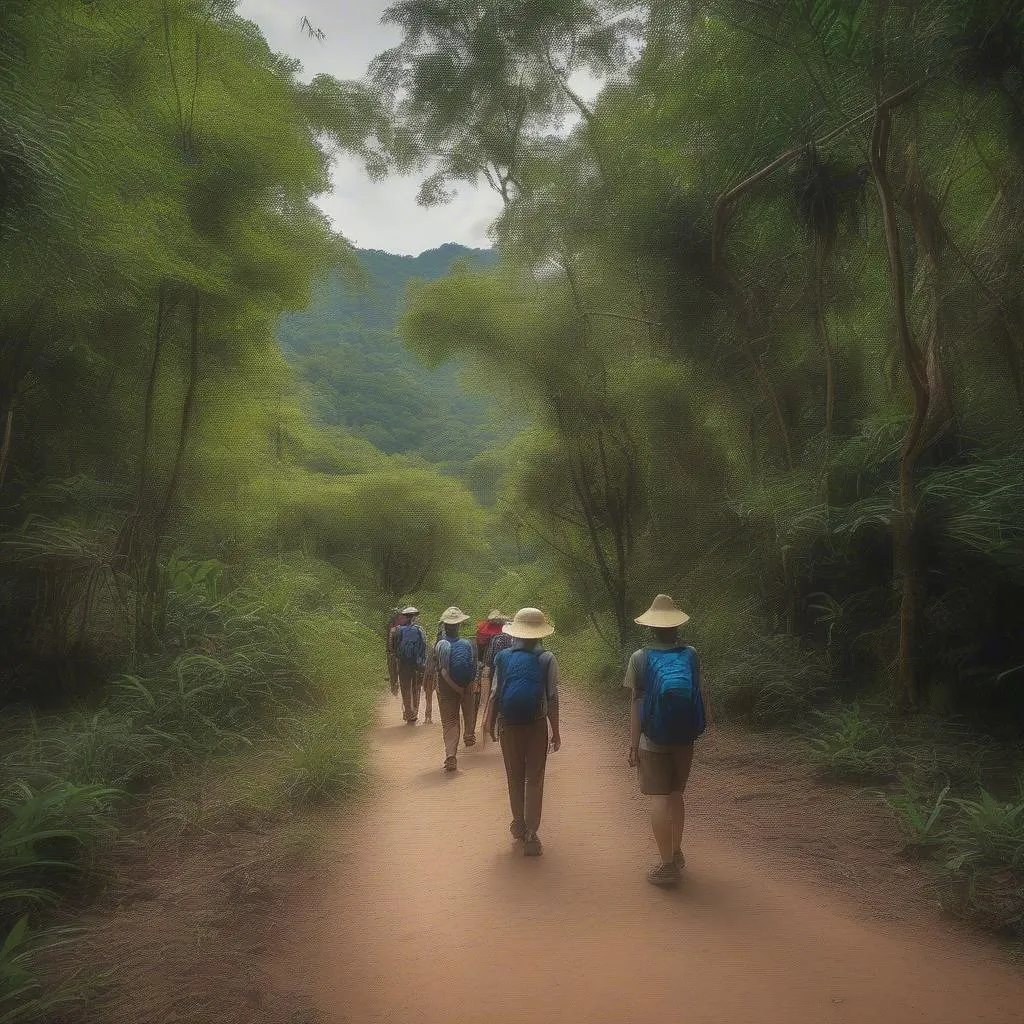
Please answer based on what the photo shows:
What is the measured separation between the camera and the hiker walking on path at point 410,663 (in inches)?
280

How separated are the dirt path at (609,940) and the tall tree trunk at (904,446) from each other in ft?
6.14

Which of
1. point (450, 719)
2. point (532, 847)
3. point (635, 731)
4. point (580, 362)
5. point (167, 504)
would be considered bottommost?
point (532, 847)

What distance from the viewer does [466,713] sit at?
240 inches

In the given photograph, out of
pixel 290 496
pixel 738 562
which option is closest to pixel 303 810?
pixel 738 562

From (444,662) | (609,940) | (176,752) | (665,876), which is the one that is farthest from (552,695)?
(176,752)

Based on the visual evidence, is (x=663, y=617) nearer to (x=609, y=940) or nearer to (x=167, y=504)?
(x=609, y=940)

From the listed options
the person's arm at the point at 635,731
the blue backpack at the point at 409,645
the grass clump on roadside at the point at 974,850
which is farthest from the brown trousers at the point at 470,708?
the grass clump on roadside at the point at 974,850

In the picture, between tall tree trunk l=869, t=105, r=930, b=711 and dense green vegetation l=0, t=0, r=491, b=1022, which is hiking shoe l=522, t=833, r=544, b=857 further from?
tall tree trunk l=869, t=105, r=930, b=711

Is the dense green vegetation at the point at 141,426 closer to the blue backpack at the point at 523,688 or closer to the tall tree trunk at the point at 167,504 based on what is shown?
the tall tree trunk at the point at 167,504

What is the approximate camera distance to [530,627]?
3.78 meters

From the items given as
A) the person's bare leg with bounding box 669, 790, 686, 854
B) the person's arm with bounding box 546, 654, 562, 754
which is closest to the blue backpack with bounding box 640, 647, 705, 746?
the person's bare leg with bounding box 669, 790, 686, 854

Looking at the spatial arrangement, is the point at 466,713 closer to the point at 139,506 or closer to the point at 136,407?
the point at 139,506

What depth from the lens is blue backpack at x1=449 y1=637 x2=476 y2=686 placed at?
5.50 meters

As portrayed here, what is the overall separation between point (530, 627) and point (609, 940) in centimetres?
152
